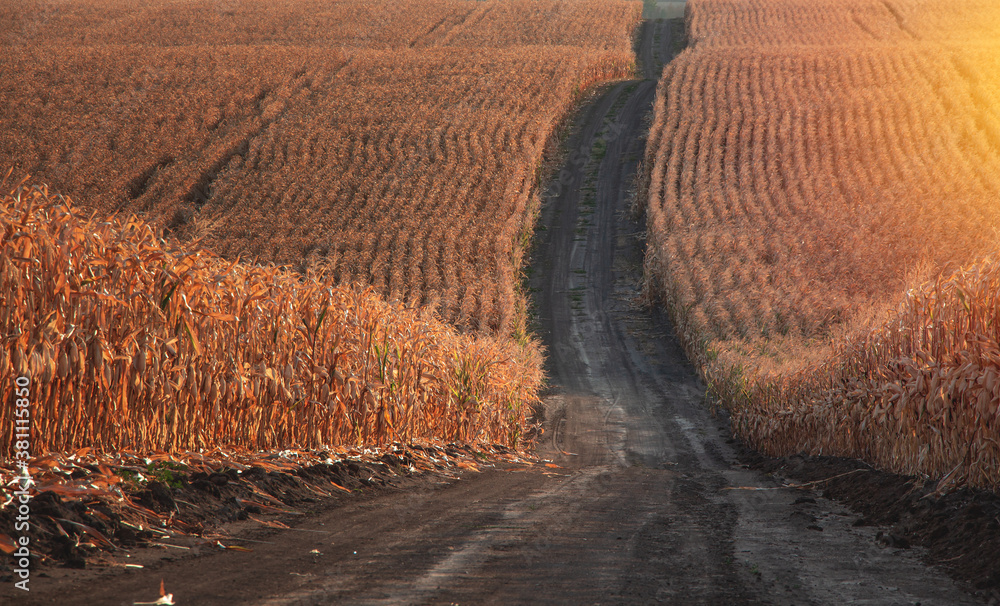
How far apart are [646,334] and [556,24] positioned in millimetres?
44866

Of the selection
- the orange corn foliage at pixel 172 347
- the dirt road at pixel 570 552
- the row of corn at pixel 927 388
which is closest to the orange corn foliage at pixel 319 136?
the orange corn foliage at pixel 172 347

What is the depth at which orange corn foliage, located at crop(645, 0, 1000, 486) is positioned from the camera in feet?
21.7

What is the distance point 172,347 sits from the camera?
196 inches

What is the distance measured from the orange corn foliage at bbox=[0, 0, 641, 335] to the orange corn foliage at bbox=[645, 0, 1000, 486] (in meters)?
5.92

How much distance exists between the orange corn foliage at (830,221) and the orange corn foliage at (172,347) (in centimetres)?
502

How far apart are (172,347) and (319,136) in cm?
2975

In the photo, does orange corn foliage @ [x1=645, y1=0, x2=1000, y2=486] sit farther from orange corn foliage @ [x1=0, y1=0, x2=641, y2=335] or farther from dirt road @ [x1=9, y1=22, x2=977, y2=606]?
orange corn foliage @ [x1=0, y1=0, x2=641, y2=335]

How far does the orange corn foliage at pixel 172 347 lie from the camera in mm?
4387

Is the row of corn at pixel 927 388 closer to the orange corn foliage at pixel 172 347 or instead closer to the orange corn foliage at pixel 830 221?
Answer: the orange corn foliage at pixel 830 221

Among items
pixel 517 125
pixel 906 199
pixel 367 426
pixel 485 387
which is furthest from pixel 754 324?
pixel 517 125

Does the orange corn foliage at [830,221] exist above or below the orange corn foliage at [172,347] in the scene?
below

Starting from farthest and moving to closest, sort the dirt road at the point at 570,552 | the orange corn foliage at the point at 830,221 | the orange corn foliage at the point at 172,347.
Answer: the orange corn foliage at the point at 830,221, the orange corn foliage at the point at 172,347, the dirt road at the point at 570,552

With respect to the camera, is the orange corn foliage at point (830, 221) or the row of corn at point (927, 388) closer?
the row of corn at point (927, 388)

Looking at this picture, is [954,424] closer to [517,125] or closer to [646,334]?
[646,334]
